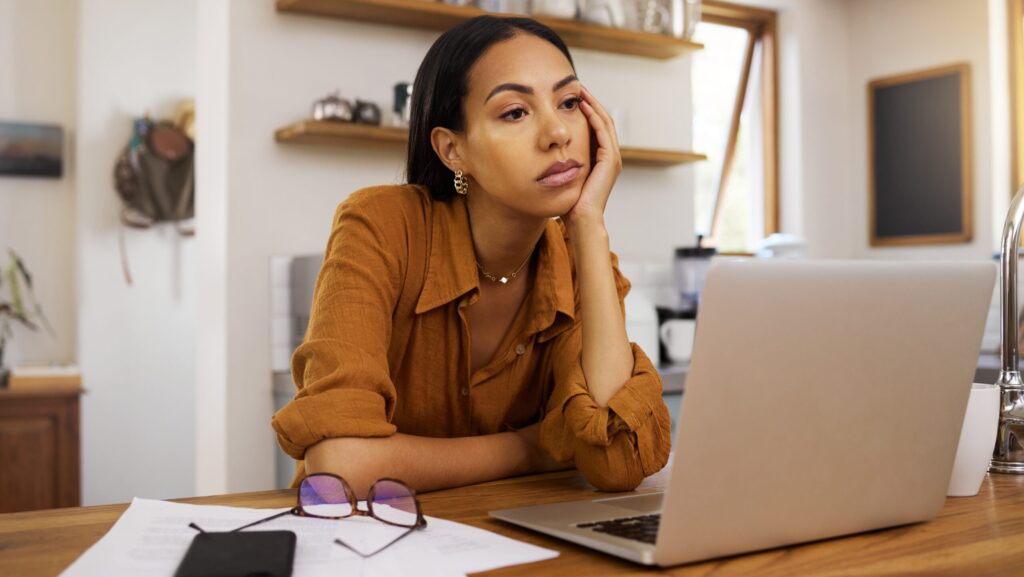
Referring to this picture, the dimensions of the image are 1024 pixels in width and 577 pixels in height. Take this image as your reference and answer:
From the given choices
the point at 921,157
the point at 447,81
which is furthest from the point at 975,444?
the point at 921,157

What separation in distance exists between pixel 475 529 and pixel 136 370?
12.3 feet

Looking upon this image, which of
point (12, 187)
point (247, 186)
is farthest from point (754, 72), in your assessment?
point (12, 187)

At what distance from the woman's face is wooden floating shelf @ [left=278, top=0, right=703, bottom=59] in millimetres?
1599

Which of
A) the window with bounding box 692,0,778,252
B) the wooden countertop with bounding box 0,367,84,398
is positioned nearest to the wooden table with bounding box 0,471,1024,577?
the wooden countertop with bounding box 0,367,84,398

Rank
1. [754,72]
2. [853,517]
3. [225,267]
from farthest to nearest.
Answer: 1. [754,72]
2. [225,267]
3. [853,517]

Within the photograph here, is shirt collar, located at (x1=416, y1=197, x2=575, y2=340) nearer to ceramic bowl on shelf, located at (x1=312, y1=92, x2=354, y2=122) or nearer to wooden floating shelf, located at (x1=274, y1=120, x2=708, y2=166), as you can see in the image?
wooden floating shelf, located at (x1=274, y1=120, x2=708, y2=166)

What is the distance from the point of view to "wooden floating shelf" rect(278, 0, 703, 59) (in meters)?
2.93

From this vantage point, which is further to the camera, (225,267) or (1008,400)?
(225,267)

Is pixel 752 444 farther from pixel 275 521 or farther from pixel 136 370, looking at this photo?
pixel 136 370

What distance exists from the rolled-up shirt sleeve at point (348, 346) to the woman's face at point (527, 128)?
0.19 m

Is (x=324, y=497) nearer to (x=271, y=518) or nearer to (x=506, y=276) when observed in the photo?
(x=271, y=518)

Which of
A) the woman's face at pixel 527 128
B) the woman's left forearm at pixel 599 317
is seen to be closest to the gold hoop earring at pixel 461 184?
the woman's face at pixel 527 128

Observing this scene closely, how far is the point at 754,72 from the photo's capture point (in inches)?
197

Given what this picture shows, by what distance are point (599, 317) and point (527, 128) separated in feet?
0.92
